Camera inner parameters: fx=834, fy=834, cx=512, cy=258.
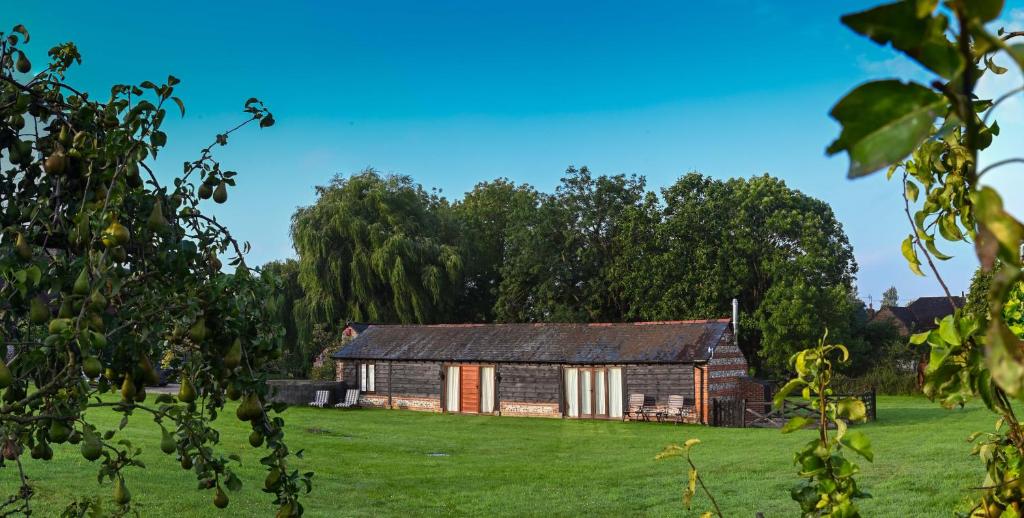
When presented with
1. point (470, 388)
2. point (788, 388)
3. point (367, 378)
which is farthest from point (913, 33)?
point (367, 378)

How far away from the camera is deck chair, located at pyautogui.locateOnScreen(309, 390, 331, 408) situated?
120ft

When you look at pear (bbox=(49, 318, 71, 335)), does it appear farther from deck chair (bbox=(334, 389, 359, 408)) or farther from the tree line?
the tree line

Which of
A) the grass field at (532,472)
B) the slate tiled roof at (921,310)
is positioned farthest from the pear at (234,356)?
the slate tiled roof at (921,310)

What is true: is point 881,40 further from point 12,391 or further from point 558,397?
point 558,397

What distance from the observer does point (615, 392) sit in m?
31.6

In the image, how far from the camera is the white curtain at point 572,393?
32312 mm

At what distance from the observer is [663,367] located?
30.5 meters

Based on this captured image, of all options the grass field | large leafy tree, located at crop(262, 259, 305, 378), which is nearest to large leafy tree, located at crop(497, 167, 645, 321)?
large leafy tree, located at crop(262, 259, 305, 378)

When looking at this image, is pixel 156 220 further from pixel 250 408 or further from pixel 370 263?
pixel 370 263

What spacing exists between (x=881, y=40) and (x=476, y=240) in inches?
2092

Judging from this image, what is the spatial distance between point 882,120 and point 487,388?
112 ft

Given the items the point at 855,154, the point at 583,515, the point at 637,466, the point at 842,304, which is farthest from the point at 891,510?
the point at 842,304

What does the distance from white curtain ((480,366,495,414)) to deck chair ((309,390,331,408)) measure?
719cm

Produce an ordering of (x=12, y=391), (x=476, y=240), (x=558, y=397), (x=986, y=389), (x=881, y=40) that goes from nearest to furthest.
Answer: (x=881, y=40), (x=986, y=389), (x=12, y=391), (x=558, y=397), (x=476, y=240)
